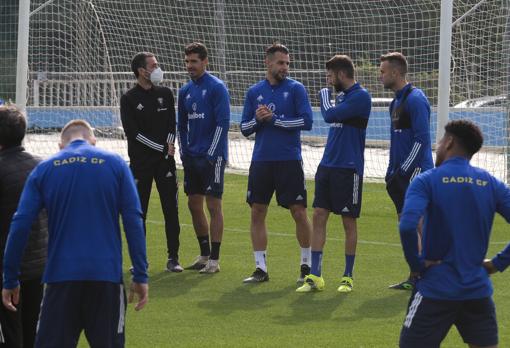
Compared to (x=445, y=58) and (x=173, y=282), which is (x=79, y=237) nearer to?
(x=173, y=282)

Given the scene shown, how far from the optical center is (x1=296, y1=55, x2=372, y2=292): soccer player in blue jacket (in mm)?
10109

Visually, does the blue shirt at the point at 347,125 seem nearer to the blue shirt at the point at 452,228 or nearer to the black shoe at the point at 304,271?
the black shoe at the point at 304,271

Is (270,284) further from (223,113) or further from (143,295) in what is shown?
(143,295)

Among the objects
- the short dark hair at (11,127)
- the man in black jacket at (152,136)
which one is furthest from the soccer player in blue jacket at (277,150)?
the short dark hair at (11,127)

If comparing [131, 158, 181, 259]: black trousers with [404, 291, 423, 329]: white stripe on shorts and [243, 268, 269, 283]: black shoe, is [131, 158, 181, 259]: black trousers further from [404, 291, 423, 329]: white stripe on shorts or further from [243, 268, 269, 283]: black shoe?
[404, 291, 423, 329]: white stripe on shorts

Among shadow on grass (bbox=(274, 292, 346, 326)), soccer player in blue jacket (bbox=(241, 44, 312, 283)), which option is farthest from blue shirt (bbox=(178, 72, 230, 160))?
shadow on grass (bbox=(274, 292, 346, 326))

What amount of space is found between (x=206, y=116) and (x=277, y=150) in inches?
36.3

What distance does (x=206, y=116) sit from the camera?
11.2 metres

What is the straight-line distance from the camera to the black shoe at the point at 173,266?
36.8ft

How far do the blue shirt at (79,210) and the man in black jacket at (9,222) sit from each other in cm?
75

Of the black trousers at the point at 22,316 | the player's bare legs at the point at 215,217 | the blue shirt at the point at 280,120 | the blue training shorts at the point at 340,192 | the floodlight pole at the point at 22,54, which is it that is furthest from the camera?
the floodlight pole at the point at 22,54

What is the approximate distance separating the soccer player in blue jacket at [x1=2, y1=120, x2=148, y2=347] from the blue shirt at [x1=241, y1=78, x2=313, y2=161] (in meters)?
4.63

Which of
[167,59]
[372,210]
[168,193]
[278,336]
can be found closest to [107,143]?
[167,59]

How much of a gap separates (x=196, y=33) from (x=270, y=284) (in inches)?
472
